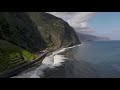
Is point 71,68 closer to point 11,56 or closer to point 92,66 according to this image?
point 92,66

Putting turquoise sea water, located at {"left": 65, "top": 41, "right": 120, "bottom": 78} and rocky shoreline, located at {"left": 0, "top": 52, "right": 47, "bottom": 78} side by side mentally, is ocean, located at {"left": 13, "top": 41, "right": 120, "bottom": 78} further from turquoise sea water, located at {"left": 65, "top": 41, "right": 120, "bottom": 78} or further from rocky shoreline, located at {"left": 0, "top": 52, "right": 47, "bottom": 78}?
rocky shoreline, located at {"left": 0, "top": 52, "right": 47, "bottom": 78}

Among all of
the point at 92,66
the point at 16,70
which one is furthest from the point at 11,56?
the point at 92,66

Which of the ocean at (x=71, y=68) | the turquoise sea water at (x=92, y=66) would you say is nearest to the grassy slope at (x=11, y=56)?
the ocean at (x=71, y=68)

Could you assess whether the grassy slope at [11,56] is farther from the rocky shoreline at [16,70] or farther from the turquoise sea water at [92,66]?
the turquoise sea water at [92,66]
